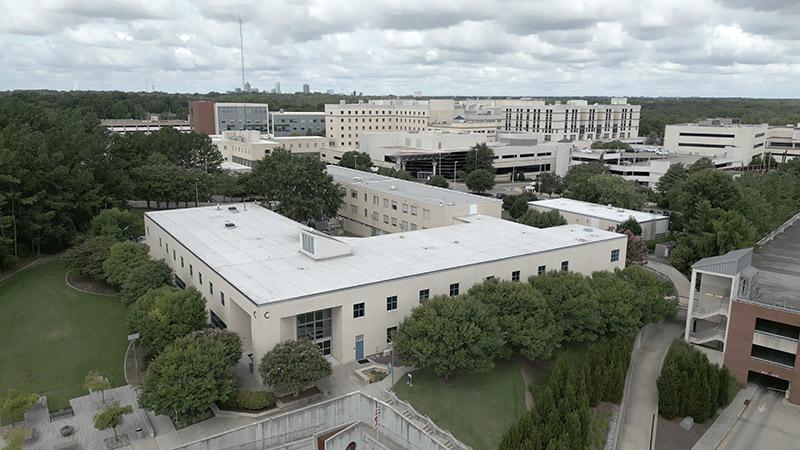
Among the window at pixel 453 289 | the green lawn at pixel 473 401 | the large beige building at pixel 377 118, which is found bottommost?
the green lawn at pixel 473 401

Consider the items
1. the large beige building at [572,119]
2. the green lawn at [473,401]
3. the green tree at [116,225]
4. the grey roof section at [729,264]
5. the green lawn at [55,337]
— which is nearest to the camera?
the green lawn at [473,401]

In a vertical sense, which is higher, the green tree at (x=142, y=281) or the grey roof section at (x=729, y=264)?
the grey roof section at (x=729, y=264)

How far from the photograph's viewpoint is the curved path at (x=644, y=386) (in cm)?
3077

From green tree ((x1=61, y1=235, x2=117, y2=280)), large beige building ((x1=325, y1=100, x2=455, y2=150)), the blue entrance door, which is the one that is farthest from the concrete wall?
large beige building ((x1=325, y1=100, x2=455, y2=150))

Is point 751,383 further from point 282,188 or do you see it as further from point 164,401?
point 282,188

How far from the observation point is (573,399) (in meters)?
28.8

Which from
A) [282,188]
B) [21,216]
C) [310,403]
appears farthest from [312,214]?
[310,403]

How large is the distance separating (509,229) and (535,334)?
1734cm

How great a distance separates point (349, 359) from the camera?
34.5m

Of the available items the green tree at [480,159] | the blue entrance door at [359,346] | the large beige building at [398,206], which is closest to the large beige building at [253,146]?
the green tree at [480,159]

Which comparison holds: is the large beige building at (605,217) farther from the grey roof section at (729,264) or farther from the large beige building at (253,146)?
the large beige building at (253,146)

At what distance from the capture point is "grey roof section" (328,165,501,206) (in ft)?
193

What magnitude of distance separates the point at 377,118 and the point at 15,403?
→ 13635cm

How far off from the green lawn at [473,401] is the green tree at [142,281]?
19.7m
